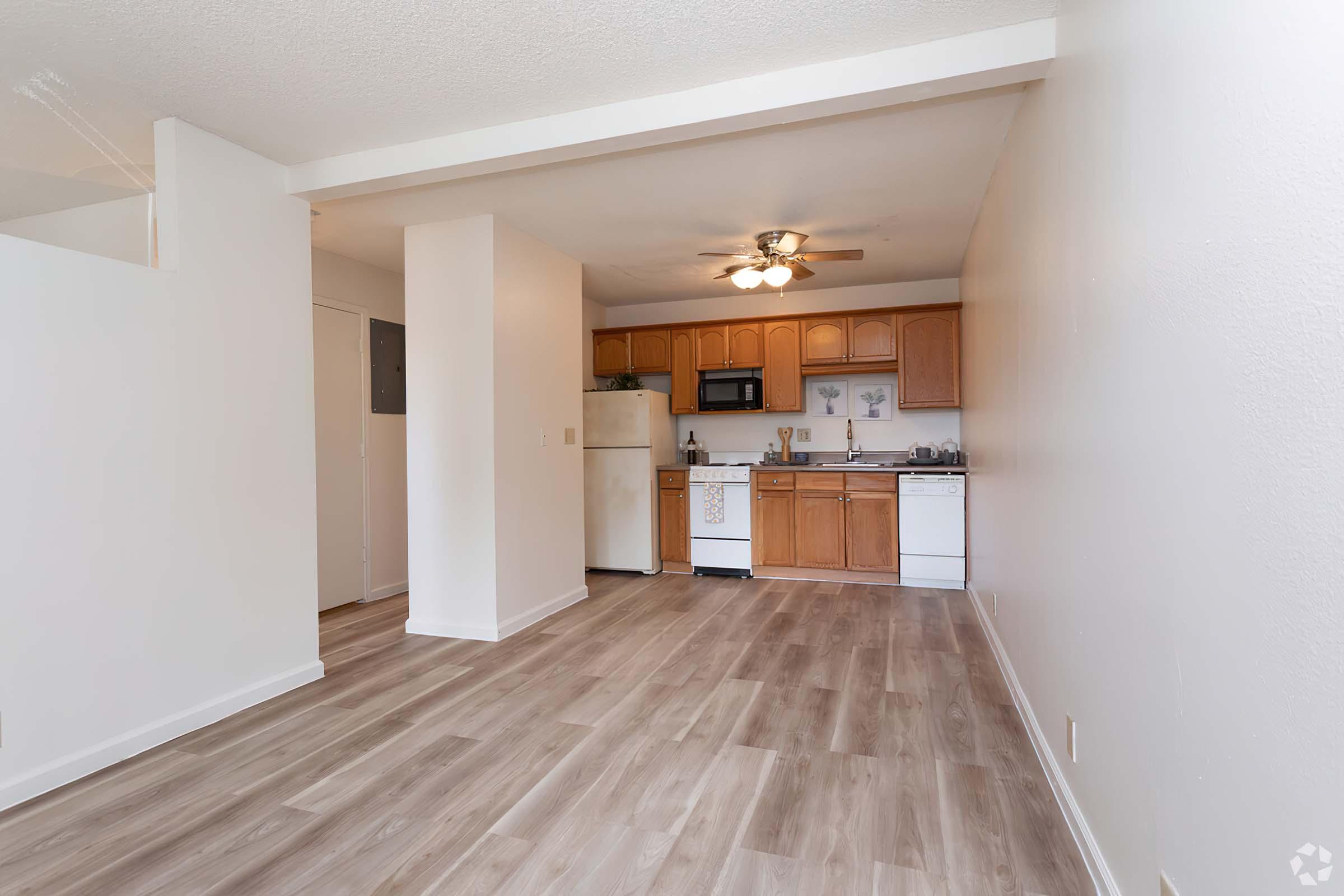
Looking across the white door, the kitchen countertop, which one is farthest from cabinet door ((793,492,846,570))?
the white door

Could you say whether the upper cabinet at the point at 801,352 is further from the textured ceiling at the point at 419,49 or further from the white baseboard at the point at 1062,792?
the textured ceiling at the point at 419,49

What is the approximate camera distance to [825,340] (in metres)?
5.78

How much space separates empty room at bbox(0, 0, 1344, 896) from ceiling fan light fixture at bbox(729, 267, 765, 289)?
0.19 ft

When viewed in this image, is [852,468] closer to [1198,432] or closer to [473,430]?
[473,430]

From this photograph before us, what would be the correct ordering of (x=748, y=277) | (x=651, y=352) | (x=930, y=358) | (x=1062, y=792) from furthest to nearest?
(x=651, y=352)
(x=930, y=358)
(x=748, y=277)
(x=1062, y=792)

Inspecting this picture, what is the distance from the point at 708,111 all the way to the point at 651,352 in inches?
147

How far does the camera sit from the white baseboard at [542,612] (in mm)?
3969

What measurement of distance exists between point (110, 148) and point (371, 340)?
215 cm

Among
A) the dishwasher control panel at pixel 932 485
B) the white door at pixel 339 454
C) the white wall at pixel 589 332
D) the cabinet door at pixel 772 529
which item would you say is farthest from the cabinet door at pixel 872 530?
the white door at pixel 339 454

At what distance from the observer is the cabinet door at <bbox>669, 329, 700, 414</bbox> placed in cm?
611

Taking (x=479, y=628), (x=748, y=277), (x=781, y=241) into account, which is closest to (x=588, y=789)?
(x=479, y=628)

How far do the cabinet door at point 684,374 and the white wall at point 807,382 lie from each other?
209 millimetres

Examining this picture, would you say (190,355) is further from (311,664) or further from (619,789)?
(619,789)

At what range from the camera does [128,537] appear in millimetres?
2504
